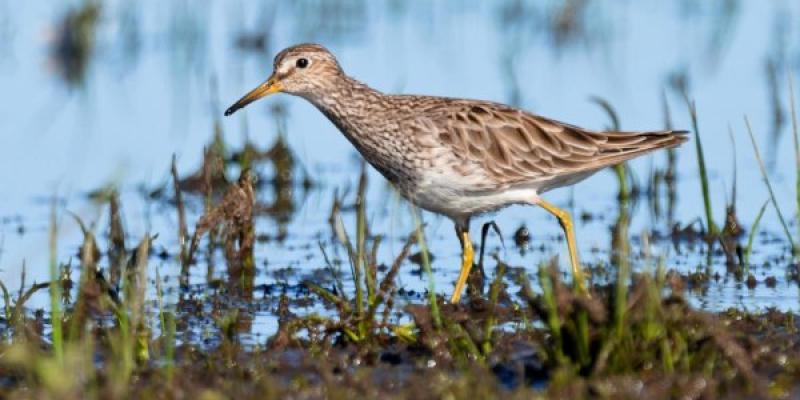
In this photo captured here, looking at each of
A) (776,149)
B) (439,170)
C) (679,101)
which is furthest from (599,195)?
(439,170)

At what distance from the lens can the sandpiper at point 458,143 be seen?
9648mm

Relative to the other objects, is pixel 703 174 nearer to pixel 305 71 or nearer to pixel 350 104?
pixel 350 104

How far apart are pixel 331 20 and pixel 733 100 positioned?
5081 millimetres

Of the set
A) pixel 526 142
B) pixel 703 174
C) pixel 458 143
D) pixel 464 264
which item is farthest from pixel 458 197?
pixel 703 174

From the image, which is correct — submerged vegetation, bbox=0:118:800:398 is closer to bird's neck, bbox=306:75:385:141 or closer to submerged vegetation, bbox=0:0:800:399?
submerged vegetation, bbox=0:0:800:399

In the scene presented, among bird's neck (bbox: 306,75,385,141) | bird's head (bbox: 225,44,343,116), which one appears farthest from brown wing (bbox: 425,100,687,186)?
bird's head (bbox: 225,44,343,116)

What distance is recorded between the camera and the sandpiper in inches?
380

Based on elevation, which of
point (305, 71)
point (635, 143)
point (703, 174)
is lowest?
point (703, 174)

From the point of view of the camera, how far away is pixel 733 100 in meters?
15.4

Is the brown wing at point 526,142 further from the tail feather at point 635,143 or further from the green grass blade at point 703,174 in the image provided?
the green grass blade at point 703,174

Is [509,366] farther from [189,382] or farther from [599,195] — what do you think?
[599,195]

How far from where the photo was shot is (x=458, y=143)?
9.76m

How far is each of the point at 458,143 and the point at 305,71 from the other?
107 centimetres

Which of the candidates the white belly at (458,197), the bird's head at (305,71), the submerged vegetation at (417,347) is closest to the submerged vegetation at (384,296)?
the submerged vegetation at (417,347)
